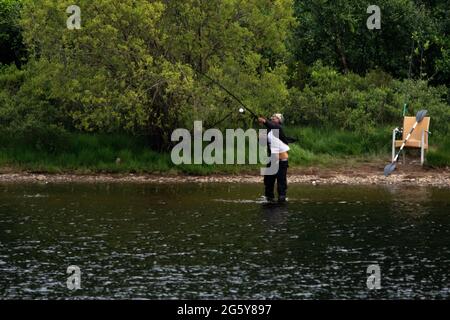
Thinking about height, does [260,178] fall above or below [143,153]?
below

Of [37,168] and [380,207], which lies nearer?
[380,207]

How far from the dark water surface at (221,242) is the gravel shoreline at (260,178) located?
1868mm

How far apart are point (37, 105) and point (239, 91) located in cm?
668

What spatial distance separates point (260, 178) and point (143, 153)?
400 centimetres

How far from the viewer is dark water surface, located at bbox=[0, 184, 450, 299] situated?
16422mm

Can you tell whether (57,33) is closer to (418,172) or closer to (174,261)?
(418,172)

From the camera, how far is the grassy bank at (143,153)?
32.3 m

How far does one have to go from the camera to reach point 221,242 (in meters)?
20.4

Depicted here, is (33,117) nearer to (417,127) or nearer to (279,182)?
(279,182)

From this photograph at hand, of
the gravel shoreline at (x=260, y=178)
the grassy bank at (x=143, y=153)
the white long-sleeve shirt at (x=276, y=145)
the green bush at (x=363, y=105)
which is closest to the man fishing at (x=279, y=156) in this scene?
the white long-sleeve shirt at (x=276, y=145)

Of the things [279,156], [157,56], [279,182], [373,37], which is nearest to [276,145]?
[279,156]

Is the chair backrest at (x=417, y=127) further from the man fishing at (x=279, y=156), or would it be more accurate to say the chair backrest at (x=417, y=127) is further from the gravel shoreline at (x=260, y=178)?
the man fishing at (x=279, y=156)
